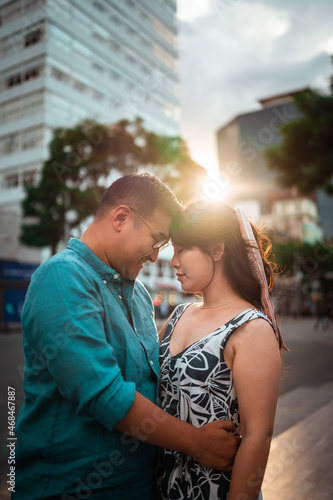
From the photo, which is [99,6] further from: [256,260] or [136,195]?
[256,260]

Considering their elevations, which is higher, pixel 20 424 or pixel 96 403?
pixel 96 403

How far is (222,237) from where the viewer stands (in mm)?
1821

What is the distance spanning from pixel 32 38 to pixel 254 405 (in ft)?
130

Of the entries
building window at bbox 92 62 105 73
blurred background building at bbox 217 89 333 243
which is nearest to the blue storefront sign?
building window at bbox 92 62 105 73

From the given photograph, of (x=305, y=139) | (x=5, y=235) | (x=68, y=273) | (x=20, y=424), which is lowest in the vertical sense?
(x=20, y=424)

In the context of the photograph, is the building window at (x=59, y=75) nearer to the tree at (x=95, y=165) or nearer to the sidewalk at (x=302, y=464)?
the tree at (x=95, y=165)

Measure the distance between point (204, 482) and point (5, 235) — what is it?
2736 cm

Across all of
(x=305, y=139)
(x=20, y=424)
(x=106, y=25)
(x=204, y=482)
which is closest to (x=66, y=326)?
(x=20, y=424)

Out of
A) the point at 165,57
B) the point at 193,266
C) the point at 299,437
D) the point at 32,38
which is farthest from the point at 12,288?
the point at 165,57

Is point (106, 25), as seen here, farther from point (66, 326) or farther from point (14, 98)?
point (66, 326)

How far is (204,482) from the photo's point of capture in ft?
5.20

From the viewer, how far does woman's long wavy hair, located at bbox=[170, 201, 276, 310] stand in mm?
1771

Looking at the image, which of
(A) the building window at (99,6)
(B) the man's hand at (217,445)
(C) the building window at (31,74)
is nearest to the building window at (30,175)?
(C) the building window at (31,74)

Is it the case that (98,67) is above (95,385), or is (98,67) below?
above
